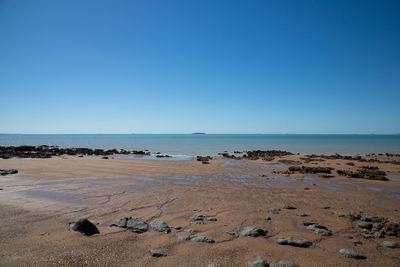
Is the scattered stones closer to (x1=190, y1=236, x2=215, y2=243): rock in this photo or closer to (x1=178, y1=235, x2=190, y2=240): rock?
(x1=190, y1=236, x2=215, y2=243): rock

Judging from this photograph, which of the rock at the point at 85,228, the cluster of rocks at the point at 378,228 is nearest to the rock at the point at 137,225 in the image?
the rock at the point at 85,228

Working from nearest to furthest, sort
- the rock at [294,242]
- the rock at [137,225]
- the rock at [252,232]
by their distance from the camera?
1. the rock at [294,242]
2. the rock at [252,232]
3. the rock at [137,225]

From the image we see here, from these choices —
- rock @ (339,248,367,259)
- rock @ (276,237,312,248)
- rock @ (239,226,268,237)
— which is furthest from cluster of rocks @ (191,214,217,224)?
rock @ (339,248,367,259)

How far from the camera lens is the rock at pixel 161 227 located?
5564mm

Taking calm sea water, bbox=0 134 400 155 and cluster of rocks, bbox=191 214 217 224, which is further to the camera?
calm sea water, bbox=0 134 400 155

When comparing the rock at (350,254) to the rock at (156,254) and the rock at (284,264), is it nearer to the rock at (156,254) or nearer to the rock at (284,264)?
the rock at (284,264)

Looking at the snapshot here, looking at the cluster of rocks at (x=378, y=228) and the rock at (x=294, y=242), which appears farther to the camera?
the cluster of rocks at (x=378, y=228)

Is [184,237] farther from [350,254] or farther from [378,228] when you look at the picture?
[378,228]

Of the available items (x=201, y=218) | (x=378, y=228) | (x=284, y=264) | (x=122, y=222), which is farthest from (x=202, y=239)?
(x=378, y=228)

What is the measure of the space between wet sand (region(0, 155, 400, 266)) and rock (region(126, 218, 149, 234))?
22 cm

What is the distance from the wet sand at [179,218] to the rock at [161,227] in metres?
0.19

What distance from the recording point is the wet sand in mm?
4332

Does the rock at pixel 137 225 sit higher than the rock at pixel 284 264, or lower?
higher

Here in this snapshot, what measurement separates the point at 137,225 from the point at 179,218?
1.42 metres
